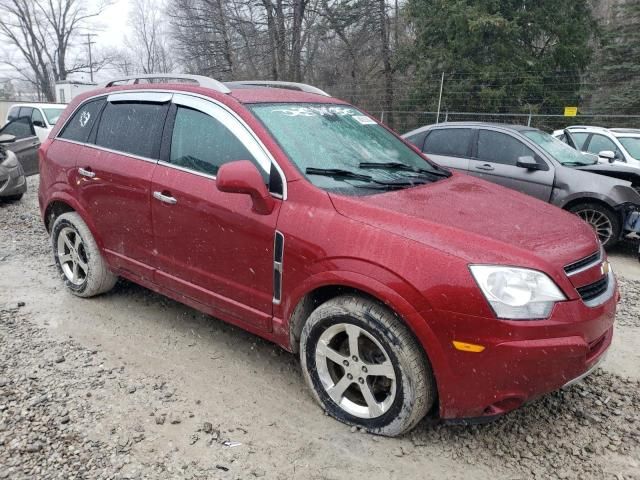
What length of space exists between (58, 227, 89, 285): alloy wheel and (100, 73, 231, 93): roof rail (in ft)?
4.33

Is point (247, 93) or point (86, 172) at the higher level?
point (247, 93)

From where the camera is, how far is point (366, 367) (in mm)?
2748

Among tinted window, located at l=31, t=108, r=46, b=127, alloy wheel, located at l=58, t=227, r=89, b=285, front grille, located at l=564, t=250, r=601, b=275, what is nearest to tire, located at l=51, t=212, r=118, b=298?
alloy wheel, located at l=58, t=227, r=89, b=285

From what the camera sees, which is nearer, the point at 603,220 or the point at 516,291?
the point at 516,291

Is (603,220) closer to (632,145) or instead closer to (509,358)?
(632,145)

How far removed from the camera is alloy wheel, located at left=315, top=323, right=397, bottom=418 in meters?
2.72

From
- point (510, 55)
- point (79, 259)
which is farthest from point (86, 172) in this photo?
point (510, 55)

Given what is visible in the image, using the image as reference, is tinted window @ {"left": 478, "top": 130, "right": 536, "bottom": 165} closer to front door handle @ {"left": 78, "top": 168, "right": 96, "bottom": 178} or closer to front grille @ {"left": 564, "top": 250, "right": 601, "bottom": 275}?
front grille @ {"left": 564, "top": 250, "right": 601, "bottom": 275}

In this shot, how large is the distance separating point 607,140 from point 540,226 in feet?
27.3

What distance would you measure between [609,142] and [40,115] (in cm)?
1359

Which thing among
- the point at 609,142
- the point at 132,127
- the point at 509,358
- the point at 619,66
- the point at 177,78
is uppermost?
the point at 619,66

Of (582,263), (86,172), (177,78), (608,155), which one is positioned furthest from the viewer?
(608,155)

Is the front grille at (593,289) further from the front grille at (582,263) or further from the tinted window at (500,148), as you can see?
the tinted window at (500,148)

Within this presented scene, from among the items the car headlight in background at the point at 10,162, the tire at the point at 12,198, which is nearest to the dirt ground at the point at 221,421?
the car headlight in background at the point at 10,162
